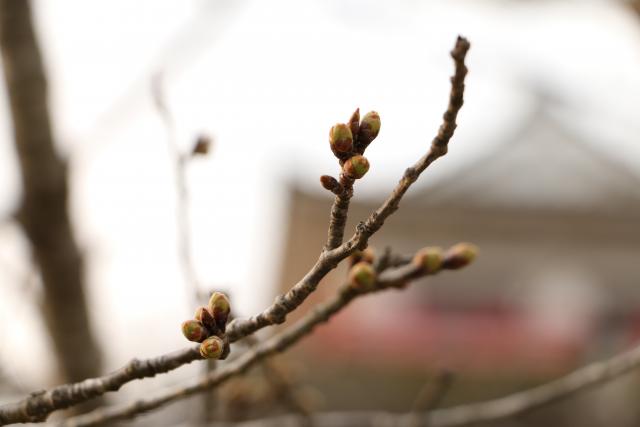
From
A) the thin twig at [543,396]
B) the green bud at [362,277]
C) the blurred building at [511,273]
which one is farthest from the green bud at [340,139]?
the blurred building at [511,273]

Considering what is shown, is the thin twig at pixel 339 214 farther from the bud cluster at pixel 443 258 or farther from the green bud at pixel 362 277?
the bud cluster at pixel 443 258

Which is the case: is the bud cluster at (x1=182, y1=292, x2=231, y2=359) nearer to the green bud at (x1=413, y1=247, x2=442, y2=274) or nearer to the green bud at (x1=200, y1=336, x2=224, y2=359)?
the green bud at (x1=200, y1=336, x2=224, y2=359)

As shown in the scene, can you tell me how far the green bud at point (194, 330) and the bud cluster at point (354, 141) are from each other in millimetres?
289

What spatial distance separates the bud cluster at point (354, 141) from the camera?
86 centimetres

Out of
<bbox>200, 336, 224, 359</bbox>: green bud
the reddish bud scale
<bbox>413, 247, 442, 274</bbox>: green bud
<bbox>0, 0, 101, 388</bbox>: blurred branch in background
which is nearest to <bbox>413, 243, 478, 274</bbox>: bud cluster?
<bbox>413, 247, 442, 274</bbox>: green bud

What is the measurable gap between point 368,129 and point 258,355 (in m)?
0.49

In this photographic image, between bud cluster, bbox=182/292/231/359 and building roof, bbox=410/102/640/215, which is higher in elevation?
building roof, bbox=410/102/640/215

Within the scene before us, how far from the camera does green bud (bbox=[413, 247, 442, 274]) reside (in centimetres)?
124

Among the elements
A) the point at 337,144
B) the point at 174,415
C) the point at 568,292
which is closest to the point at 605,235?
the point at 568,292

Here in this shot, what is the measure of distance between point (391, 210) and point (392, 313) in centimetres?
1573

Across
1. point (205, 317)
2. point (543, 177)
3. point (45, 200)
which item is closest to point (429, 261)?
point (205, 317)

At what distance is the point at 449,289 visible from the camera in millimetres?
16359

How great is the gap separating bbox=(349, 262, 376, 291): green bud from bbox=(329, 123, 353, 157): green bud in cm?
29

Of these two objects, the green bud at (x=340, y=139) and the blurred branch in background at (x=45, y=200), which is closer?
the green bud at (x=340, y=139)
